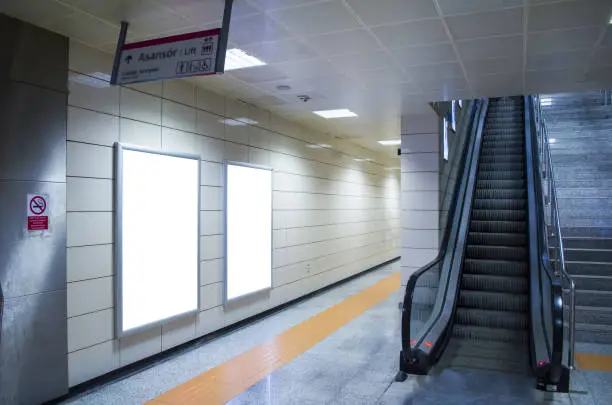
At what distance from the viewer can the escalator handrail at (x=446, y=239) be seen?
15.1 ft

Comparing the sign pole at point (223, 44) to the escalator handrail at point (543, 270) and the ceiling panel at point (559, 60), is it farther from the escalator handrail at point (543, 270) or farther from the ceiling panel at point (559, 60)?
the escalator handrail at point (543, 270)

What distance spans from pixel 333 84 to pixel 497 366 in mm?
3657

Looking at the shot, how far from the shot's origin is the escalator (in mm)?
4641

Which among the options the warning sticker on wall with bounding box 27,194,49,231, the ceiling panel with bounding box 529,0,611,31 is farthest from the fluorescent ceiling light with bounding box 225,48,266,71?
the ceiling panel with bounding box 529,0,611,31

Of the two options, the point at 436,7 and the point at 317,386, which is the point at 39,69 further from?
the point at 317,386

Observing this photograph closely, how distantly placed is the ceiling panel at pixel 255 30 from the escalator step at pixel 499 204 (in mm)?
5263

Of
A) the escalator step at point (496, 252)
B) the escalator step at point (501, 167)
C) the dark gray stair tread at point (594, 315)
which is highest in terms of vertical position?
the escalator step at point (501, 167)

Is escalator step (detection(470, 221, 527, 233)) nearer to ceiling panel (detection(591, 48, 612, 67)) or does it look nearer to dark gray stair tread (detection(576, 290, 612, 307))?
dark gray stair tread (detection(576, 290, 612, 307))

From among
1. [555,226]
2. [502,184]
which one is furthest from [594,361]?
[502,184]

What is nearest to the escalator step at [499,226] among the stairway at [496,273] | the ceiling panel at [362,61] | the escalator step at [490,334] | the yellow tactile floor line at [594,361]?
the stairway at [496,273]

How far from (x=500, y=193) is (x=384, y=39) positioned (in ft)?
16.2

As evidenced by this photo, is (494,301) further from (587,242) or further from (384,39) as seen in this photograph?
(384,39)

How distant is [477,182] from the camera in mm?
8414

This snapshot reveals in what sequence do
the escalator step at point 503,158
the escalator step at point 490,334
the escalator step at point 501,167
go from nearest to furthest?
the escalator step at point 490,334, the escalator step at point 501,167, the escalator step at point 503,158
